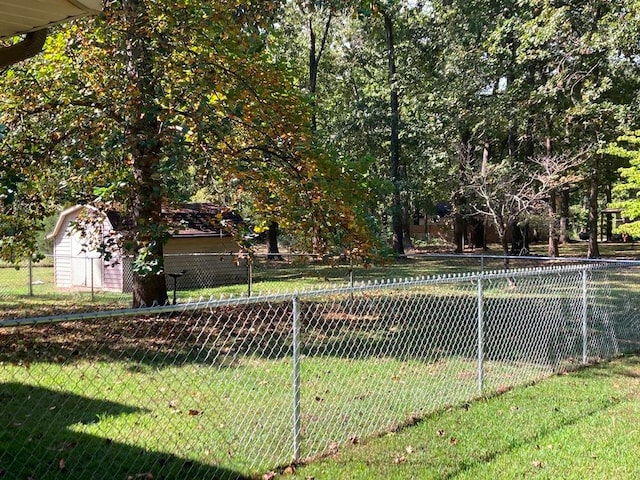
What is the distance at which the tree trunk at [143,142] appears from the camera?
8023 mm

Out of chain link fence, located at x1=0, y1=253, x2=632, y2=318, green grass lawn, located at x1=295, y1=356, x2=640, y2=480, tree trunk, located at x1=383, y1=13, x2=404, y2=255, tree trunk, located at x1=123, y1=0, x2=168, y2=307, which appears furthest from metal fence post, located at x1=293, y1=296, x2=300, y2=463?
tree trunk, located at x1=383, y1=13, x2=404, y2=255

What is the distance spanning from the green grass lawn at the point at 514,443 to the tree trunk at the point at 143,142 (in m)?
4.53

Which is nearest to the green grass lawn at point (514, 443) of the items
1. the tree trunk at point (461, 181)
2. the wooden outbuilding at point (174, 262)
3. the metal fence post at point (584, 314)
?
the metal fence post at point (584, 314)

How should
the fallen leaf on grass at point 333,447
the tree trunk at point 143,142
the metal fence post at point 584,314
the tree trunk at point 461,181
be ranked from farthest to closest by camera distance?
the tree trunk at point 461,181 → the tree trunk at point 143,142 → the metal fence post at point 584,314 → the fallen leaf on grass at point 333,447

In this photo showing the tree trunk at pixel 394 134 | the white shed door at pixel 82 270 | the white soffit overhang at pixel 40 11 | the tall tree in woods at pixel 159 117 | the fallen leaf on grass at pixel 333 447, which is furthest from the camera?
the tree trunk at pixel 394 134

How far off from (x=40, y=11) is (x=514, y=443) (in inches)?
176

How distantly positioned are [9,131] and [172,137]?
2784mm

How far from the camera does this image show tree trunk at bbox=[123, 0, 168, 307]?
8.02 meters

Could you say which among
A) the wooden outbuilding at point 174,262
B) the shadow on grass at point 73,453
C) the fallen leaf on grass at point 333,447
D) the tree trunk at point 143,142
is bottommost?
the fallen leaf on grass at point 333,447

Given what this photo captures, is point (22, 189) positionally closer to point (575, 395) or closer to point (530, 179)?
point (575, 395)

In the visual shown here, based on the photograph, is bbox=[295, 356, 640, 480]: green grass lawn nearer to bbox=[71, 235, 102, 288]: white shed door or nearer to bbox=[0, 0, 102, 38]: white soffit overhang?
bbox=[0, 0, 102, 38]: white soffit overhang

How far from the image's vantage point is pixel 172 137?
826 cm

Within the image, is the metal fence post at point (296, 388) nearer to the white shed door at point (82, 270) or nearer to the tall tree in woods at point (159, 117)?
the tall tree in woods at point (159, 117)

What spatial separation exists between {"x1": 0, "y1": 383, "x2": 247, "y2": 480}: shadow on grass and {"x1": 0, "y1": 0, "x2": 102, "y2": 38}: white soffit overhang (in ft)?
9.56
